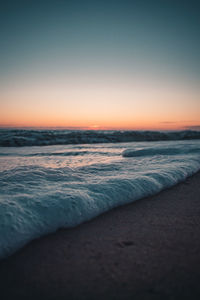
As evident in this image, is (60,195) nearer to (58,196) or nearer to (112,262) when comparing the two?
(58,196)

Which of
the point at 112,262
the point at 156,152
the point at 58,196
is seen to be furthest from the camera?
the point at 156,152

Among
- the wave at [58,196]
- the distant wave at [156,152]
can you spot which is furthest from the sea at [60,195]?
the distant wave at [156,152]

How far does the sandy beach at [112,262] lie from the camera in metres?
0.83

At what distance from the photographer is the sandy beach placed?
2.71ft

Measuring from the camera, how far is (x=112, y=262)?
1.00 metres

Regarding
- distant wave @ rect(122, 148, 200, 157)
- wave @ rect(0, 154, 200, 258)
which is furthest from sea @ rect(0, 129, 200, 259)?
distant wave @ rect(122, 148, 200, 157)

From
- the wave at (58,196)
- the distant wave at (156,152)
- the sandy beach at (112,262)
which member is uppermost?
the distant wave at (156,152)

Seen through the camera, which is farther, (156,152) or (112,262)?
(156,152)

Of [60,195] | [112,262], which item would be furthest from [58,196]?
[112,262]

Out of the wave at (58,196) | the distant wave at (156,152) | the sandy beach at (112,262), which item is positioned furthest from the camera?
the distant wave at (156,152)

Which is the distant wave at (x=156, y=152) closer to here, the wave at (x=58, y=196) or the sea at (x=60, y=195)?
the sea at (x=60, y=195)

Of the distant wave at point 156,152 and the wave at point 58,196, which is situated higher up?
the distant wave at point 156,152

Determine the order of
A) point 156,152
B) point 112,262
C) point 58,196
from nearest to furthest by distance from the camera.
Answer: point 112,262, point 58,196, point 156,152

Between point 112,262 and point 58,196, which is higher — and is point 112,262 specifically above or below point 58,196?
below
